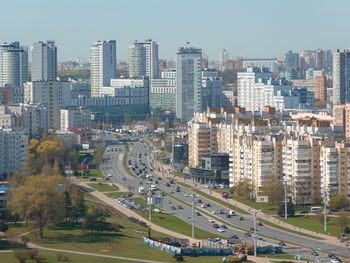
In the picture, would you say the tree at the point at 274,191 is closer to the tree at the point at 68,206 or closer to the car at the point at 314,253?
the car at the point at 314,253

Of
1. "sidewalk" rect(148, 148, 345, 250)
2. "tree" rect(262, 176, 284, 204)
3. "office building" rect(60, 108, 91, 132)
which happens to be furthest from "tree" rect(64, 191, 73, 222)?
"office building" rect(60, 108, 91, 132)

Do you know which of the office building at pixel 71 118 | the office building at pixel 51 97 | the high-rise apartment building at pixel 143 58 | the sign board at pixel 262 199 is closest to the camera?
the sign board at pixel 262 199

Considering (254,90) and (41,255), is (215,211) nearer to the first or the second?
(41,255)

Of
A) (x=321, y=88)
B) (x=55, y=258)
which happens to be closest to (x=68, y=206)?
(x=55, y=258)

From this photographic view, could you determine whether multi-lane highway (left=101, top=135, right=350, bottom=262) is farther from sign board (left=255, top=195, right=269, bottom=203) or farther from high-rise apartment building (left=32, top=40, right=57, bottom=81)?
high-rise apartment building (left=32, top=40, right=57, bottom=81)

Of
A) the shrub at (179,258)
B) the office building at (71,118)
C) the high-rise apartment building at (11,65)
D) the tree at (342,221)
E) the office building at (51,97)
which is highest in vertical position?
the high-rise apartment building at (11,65)

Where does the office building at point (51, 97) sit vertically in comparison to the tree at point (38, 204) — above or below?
above

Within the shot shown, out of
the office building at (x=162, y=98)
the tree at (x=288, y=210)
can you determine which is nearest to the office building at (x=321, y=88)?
the office building at (x=162, y=98)
